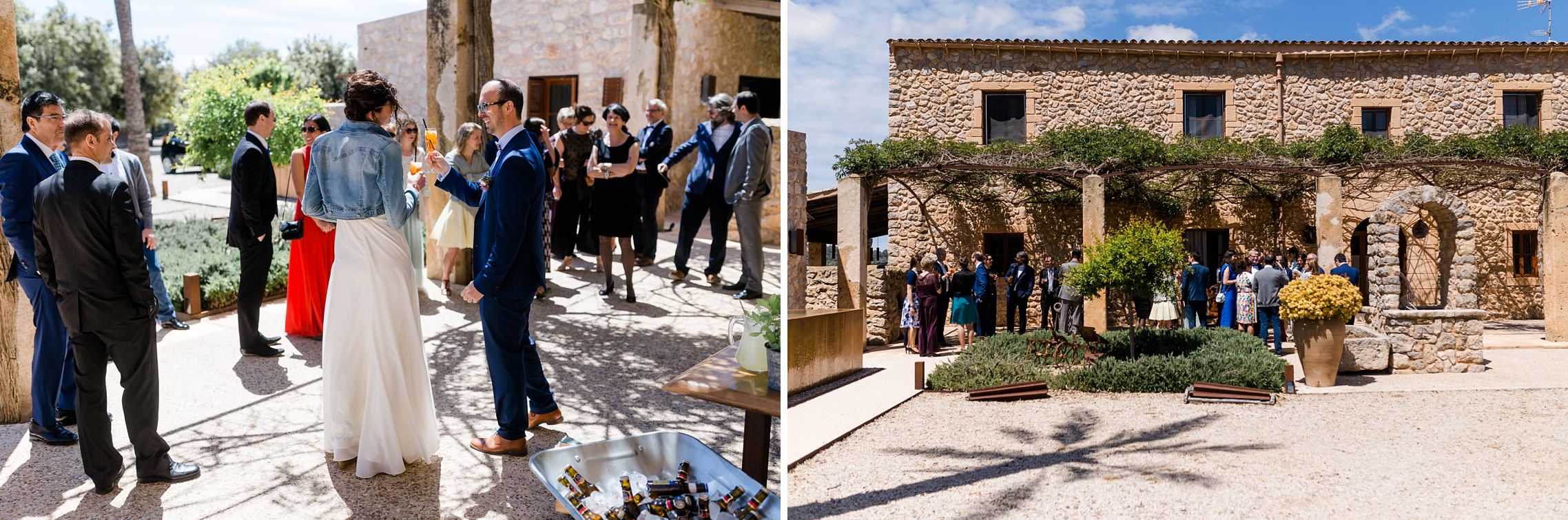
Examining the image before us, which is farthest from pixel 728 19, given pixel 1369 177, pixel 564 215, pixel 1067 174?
pixel 1369 177

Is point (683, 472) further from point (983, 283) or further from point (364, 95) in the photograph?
point (983, 283)

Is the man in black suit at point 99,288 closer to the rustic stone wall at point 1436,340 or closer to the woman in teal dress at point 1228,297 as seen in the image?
the rustic stone wall at point 1436,340

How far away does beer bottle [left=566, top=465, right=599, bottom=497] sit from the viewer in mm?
2723

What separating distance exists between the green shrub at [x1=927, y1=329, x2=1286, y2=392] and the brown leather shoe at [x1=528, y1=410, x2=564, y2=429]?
367 centimetres

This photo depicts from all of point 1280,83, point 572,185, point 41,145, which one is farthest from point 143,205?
point 1280,83

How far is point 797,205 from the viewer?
4500mm

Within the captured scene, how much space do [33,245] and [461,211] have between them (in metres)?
2.97

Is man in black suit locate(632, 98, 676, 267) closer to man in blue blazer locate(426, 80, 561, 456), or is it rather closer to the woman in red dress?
the woman in red dress

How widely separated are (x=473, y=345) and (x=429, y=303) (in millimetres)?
1336

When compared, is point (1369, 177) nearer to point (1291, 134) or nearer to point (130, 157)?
point (1291, 134)

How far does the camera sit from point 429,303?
6.36m

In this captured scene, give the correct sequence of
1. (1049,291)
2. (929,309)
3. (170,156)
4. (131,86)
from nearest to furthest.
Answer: (929,309) → (1049,291) → (131,86) → (170,156)

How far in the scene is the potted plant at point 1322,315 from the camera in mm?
6055

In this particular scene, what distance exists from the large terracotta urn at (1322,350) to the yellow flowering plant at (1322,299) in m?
0.05
